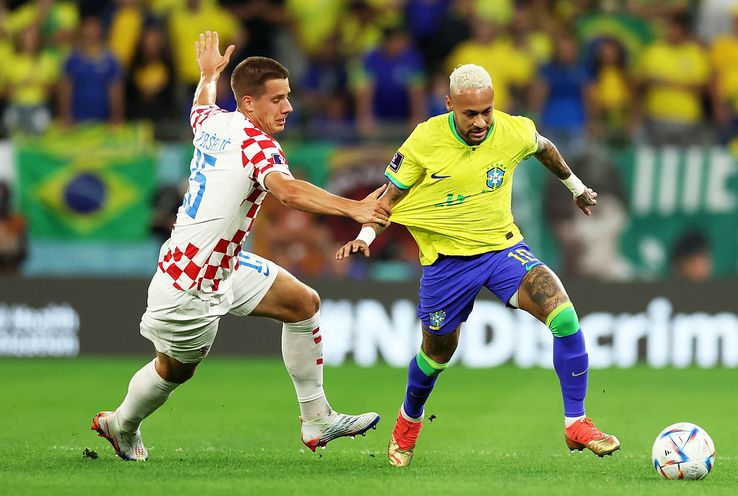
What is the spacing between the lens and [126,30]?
1700 centimetres

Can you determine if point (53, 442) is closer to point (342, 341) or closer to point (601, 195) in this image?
point (342, 341)

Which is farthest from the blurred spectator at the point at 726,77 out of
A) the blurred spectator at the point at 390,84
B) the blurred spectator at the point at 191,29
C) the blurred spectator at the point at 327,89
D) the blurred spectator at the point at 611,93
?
the blurred spectator at the point at 191,29

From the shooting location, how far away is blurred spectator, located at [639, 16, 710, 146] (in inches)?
654

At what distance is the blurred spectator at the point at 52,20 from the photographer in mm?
17203

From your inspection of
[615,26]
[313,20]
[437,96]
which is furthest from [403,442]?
[615,26]

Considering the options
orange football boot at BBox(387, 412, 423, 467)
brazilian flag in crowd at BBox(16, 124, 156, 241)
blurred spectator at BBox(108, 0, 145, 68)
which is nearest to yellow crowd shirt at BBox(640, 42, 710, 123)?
brazilian flag in crowd at BBox(16, 124, 156, 241)

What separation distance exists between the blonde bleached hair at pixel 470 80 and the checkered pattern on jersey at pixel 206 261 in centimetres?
134

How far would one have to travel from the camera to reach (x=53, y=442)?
30.6 ft

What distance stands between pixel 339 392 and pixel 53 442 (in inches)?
157

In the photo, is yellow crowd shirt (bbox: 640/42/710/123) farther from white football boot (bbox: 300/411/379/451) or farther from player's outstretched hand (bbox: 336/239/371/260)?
player's outstretched hand (bbox: 336/239/371/260)

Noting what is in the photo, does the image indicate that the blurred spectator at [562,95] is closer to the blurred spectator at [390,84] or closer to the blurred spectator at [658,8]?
the blurred spectator at [390,84]

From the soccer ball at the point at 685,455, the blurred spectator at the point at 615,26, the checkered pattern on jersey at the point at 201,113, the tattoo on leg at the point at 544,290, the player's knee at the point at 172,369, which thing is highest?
the blurred spectator at the point at 615,26

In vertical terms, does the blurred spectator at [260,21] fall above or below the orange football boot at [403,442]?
above

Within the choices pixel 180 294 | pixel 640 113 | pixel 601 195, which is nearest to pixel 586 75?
pixel 640 113
